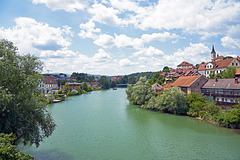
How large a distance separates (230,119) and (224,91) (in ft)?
22.5

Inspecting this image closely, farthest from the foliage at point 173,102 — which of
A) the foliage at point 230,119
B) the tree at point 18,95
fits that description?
the tree at point 18,95

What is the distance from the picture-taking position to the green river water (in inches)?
540

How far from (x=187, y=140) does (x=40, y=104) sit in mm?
13787

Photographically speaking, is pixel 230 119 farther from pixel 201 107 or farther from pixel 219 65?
pixel 219 65

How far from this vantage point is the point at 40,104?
12461mm

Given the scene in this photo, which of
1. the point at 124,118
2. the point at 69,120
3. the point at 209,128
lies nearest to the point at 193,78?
the point at 209,128

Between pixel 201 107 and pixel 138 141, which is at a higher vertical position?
pixel 201 107

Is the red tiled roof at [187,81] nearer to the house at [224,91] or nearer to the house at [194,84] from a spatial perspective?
the house at [194,84]

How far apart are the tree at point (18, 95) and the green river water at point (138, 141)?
3.54 m

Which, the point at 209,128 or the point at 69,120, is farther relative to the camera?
the point at 69,120

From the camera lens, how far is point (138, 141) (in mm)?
16656

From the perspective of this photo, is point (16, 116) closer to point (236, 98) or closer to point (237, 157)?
point (237, 157)

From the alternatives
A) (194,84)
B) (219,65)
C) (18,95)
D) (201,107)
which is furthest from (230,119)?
(219,65)

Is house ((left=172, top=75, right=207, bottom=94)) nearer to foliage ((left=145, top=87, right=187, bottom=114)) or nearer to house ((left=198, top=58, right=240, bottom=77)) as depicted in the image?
foliage ((left=145, top=87, right=187, bottom=114))
